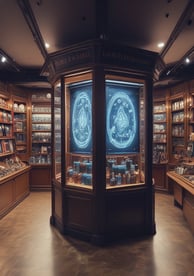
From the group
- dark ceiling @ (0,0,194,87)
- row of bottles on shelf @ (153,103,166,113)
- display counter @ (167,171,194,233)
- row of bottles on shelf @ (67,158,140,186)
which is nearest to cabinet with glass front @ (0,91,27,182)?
dark ceiling @ (0,0,194,87)

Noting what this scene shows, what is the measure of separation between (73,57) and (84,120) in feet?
3.11

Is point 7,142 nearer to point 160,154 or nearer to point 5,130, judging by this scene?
point 5,130

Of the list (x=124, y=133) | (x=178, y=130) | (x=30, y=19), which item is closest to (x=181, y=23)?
(x=124, y=133)

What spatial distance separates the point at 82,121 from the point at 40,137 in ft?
11.9

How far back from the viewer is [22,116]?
675 cm

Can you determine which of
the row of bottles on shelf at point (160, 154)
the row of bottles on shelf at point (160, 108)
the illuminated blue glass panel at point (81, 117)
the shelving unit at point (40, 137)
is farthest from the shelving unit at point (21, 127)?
the row of bottles on shelf at point (160, 108)

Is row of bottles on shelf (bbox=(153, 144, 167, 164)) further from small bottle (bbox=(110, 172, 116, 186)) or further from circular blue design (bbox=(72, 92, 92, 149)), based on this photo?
circular blue design (bbox=(72, 92, 92, 149))

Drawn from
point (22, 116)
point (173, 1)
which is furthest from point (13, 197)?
point (173, 1)

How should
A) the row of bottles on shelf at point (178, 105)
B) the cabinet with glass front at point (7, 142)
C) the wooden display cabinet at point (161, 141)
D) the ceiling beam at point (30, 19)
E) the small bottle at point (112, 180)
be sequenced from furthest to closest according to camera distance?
the wooden display cabinet at point (161, 141)
the row of bottles on shelf at point (178, 105)
the cabinet with glass front at point (7, 142)
the small bottle at point (112, 180)
the ceiling beam at point (30, 19)

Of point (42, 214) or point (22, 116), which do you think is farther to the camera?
point (22, 116)

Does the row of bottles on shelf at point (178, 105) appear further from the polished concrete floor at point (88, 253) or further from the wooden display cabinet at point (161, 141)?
the polished concrete floor at point (88, 253)

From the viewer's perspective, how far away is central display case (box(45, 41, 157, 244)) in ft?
10.9

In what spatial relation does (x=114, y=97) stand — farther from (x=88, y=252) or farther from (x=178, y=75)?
(x=178, y=75)

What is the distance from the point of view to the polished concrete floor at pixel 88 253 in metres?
2.71
